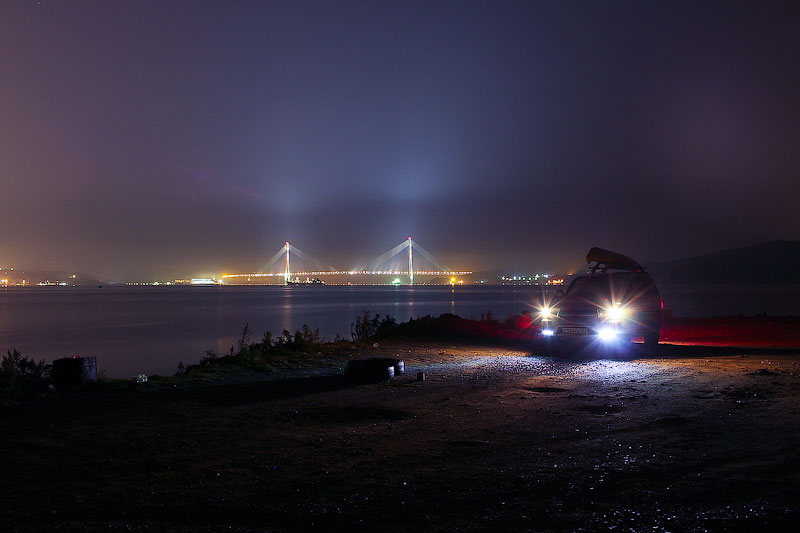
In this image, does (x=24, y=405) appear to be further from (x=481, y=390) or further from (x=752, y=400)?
(x=752, y=400)

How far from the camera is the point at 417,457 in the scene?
6.25 m

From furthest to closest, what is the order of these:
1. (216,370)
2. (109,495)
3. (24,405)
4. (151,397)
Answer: (216,370) → (151,397) → (24,405) → (109,495)

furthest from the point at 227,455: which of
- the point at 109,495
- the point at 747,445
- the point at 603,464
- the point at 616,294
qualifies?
the point at 616,294

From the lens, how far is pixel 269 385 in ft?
37.0

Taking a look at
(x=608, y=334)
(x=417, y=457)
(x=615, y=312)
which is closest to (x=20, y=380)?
(x=417, y=457)

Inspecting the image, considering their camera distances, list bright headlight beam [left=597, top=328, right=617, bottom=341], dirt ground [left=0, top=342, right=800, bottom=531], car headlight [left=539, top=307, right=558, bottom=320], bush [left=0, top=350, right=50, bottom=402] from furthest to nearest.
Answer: car headlight [left=539, top=307, right=558, bottom=320], bright headlight beam [left=597, top=328, right=617, bottom=341], bush [left=0, top=350, right=50, bottom=402], dirt ground [left=0, top=342, right=800, bottom=531]

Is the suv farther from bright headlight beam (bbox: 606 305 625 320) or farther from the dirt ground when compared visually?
the dirt ground

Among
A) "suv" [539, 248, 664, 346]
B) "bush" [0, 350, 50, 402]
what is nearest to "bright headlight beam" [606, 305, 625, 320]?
"suv" [539, 248, 664, 346]

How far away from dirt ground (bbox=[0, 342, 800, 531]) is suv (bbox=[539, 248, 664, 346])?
153 inches

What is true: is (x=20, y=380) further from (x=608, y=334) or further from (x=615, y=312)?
(x=615, y=312)

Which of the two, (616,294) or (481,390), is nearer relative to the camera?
(481,390)

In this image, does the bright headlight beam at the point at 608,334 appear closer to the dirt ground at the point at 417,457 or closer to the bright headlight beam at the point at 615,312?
the bright headlight beam at the point at 615,312

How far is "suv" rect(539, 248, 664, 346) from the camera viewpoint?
14898 mm

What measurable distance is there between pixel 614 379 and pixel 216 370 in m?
7.82
